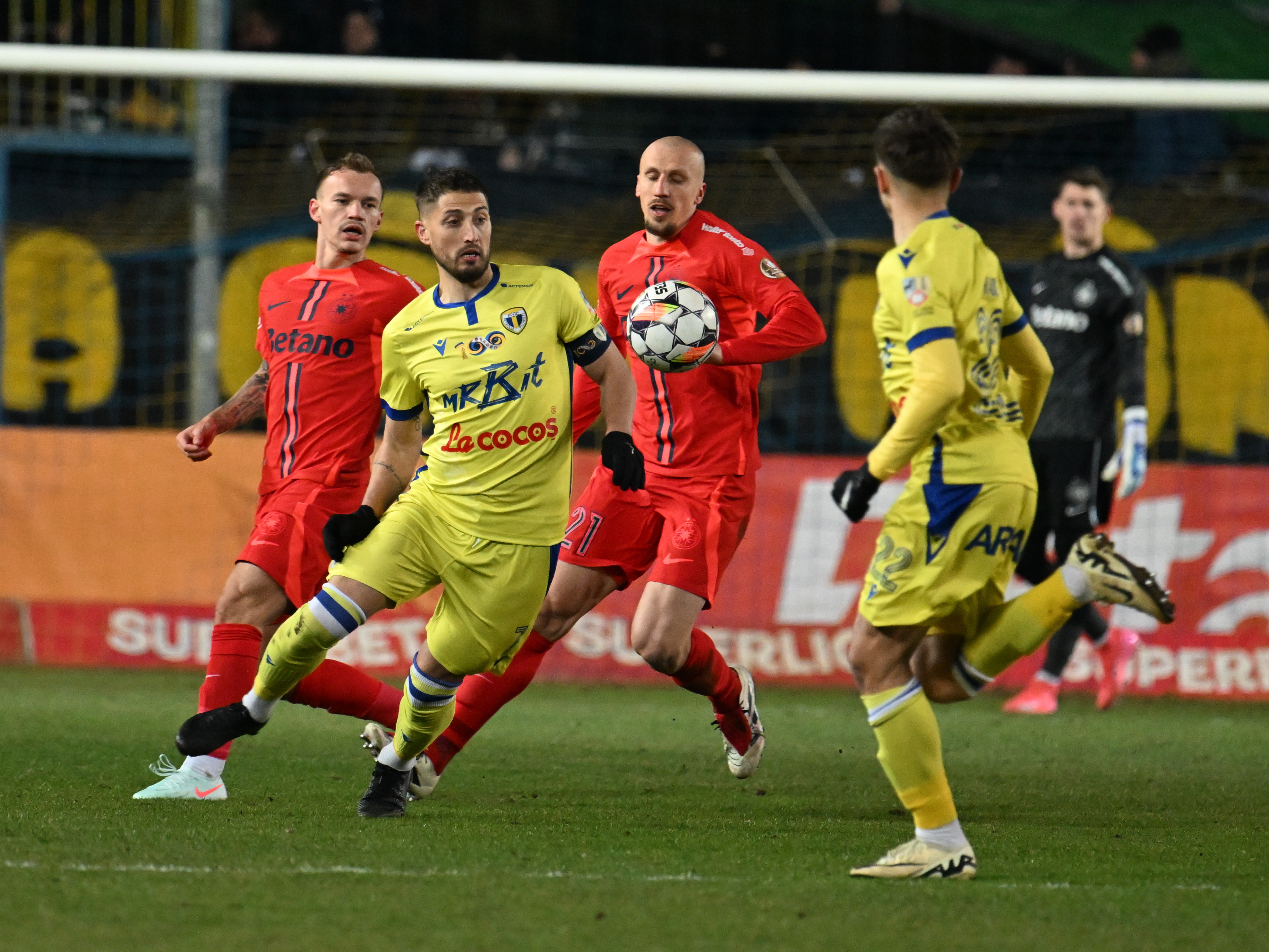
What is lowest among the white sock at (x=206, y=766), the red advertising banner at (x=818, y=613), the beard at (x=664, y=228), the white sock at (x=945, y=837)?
the red advertising banner at (x=818, y=613)

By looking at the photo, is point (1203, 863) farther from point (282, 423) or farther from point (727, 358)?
point (282, 423)

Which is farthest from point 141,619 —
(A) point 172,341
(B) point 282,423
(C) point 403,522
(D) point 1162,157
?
(D) point 1162,157

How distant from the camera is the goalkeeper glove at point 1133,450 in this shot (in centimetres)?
777

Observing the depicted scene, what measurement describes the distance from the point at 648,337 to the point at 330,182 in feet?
4.51

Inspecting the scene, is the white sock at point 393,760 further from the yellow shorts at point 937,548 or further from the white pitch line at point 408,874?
the yellow shorts at point 937,548

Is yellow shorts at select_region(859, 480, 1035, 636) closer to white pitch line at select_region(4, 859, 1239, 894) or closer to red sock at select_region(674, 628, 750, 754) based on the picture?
white pitch line at select_region(4, 859, 1239, 894)

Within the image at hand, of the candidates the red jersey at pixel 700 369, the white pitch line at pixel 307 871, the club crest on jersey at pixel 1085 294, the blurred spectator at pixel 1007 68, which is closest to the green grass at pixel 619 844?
the white pitch line at pixel 307 871

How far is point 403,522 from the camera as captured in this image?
4957 mm

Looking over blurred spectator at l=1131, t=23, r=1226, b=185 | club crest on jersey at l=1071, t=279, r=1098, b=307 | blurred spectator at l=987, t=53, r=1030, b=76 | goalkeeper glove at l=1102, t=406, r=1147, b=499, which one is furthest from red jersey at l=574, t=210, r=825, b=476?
blurred spectator at l=987, t=53, r=1030, b=76

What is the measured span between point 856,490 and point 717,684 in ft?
6.41

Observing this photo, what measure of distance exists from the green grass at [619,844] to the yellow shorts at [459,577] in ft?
1.85

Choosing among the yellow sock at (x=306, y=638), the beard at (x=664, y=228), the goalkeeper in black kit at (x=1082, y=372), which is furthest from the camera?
the goalkeeper in black kit at (x=1082, y=372)

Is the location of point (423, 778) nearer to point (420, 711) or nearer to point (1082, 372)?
point (420, 711)

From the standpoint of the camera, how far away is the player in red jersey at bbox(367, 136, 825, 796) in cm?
577
